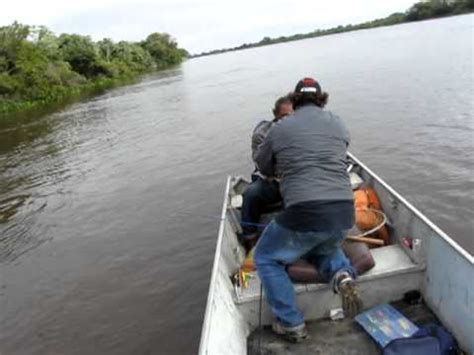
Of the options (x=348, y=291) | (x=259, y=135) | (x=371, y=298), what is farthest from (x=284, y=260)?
(x=259, y=135)

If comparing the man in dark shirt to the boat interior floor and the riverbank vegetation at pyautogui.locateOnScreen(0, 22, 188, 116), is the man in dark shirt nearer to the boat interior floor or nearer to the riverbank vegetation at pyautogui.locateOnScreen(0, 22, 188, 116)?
the boat interior floor

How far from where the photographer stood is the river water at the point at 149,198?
6629 millimetres

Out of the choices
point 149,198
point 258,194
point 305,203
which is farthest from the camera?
point 149,198

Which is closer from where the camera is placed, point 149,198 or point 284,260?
point 284,260

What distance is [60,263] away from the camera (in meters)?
8.50

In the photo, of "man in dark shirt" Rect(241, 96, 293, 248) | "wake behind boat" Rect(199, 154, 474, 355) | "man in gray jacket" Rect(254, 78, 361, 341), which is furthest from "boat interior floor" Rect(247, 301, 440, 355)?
"man in dark shirt" Rect(241, 96, 293, 248)

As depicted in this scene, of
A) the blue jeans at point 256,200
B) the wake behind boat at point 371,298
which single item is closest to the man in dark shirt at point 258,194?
the blue jeans at point 256,200

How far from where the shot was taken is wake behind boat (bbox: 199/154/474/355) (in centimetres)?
389

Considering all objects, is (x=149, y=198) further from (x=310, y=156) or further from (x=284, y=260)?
(x=310, y=156)

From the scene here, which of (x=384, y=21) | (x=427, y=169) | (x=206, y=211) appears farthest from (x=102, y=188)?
(x=384, y=21)

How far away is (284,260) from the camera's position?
4.18 metres

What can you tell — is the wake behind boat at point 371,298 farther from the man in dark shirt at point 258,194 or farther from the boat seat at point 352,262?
the man in dark shirt at point 258,194

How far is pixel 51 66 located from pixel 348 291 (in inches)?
1847

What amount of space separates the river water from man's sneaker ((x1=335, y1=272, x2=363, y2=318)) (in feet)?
7.80
